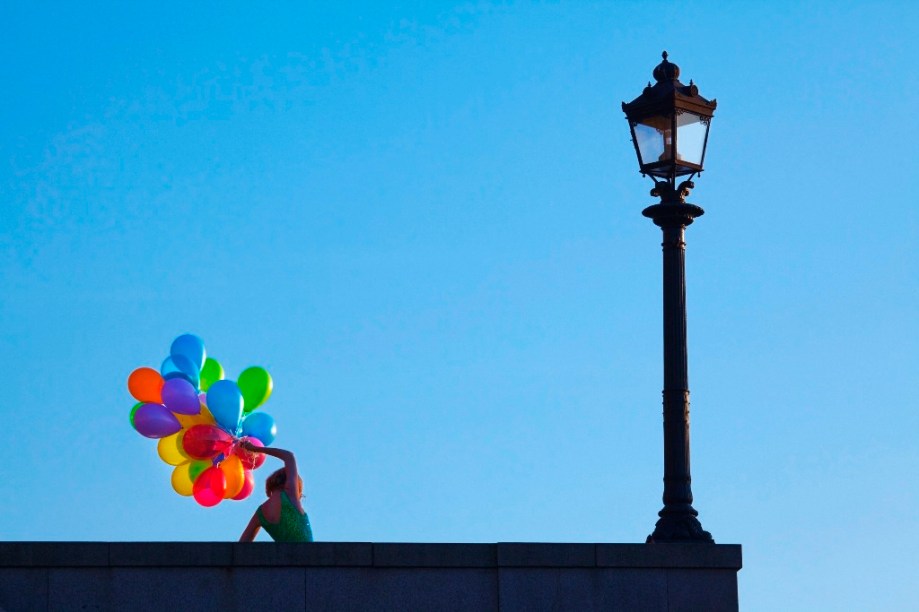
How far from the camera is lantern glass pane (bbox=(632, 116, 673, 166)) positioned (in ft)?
43.9

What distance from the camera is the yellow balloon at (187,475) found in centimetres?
1381

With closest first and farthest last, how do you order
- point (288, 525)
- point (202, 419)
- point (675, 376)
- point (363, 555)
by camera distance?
point (363, 555) → point (288, 525) → point (675, 376) → point (202, 419)

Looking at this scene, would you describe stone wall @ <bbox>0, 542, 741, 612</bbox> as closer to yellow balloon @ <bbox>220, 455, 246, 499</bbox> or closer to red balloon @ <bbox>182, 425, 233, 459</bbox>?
red balloon @ <bbox>182, 425, 233, 459</bbox>

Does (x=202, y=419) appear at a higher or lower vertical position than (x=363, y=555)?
higher

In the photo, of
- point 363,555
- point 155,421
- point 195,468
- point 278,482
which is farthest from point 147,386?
point 363,555

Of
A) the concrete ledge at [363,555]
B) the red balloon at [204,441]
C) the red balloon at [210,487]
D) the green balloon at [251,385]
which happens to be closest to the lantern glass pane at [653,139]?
the concrete ledge at [363,555]

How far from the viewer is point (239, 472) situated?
1388 centimetres

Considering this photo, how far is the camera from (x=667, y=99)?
1323cm

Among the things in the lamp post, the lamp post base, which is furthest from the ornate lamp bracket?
the lamp post base

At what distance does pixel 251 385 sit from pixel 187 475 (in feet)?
2.94

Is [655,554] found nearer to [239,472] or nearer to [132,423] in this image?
[239,472]

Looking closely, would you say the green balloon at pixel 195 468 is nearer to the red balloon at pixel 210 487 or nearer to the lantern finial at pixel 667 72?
the red balloon at pixel 210 487

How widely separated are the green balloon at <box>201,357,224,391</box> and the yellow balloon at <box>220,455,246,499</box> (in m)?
0.66

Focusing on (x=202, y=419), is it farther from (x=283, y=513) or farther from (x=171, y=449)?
(x=283, y=513)
